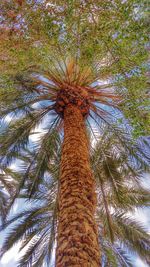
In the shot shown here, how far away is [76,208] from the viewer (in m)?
4.57

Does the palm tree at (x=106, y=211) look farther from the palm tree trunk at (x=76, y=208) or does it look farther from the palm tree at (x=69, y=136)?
the palm tree trunk at (x=76, y=208)

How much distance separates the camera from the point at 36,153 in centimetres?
889

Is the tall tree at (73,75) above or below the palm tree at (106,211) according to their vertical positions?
above

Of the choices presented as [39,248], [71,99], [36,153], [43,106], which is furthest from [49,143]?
[39,248]

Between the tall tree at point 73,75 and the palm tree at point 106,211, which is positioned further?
the palm tree at point 106,211

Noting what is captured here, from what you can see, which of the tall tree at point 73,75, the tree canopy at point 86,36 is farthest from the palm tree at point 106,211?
the tree canopy at point 86,36

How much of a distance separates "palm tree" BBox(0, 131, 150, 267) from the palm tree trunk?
2.46 m

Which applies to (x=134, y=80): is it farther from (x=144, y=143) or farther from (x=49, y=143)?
(x=49, y=143)

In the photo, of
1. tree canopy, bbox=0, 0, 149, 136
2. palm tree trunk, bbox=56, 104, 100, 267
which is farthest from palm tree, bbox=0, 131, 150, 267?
tree canopy, bbox=0, 0, 149, 136

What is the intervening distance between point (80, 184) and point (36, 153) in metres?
4.09

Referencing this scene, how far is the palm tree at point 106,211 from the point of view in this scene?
8.61 meters

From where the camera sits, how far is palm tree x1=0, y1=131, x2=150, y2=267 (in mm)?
8609

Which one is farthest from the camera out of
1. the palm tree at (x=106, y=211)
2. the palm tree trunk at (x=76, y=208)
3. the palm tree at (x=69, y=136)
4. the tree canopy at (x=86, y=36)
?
the palm tree at (x=106, y=211)

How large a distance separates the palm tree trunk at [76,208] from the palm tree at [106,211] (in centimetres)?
246
